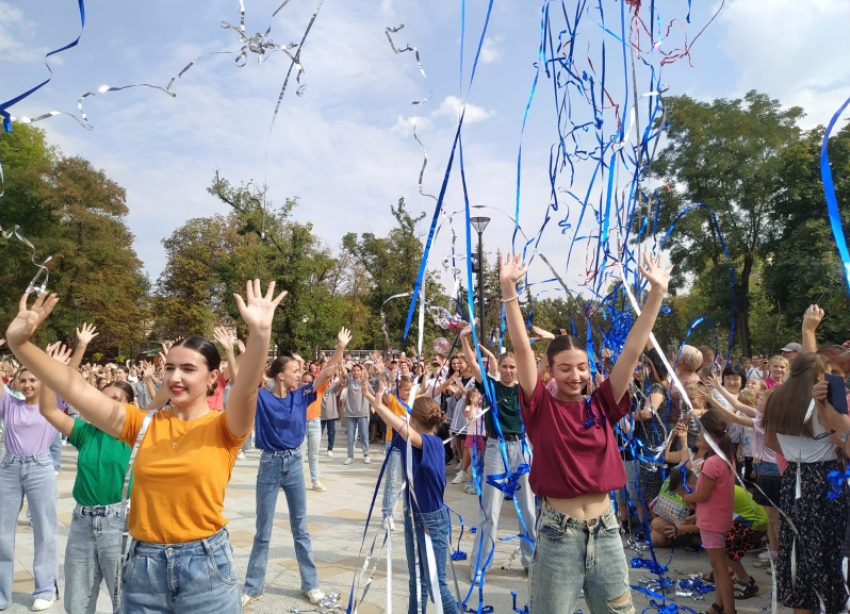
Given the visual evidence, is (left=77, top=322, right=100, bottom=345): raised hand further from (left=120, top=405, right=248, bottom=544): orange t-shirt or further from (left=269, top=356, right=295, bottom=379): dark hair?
(left=269, top=356, right=295, bottom=379): dark hair

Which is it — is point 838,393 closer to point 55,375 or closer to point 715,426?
point 715,426

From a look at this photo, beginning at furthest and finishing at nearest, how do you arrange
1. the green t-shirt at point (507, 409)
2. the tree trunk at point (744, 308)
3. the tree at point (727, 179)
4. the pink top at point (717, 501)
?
the tree trunk at point (744, 308), the tree at point (727, 179), the green t-shirt at point (507, 409), the pink top at point (717, 501)

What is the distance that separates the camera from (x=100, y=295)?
91.2 ft

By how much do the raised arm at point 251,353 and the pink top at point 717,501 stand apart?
10.7 feet

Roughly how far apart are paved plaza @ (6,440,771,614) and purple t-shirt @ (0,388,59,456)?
42.9 inches

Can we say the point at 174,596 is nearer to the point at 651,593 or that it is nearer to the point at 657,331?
the point at 651,593

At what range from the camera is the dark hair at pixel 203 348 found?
2.51m

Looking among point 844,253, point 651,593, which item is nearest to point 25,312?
point 844,253

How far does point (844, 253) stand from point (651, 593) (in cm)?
274

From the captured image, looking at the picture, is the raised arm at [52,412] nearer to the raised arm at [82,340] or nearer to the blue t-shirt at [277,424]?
the raised arm at [82,340]

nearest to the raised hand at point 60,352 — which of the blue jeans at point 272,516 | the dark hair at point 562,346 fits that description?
the blue jeans at point 272,516

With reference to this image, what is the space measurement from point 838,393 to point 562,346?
1731 mm

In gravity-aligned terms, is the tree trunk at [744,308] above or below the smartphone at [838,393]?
above

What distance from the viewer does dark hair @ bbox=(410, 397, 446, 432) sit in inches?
147
